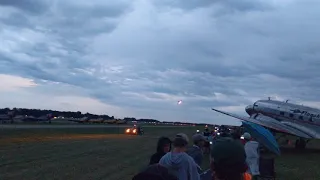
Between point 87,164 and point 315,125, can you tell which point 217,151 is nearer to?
point 87,164

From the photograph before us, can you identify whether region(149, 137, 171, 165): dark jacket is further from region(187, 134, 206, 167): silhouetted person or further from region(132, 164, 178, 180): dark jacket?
region(132, 164, 178, 180): dark jacket

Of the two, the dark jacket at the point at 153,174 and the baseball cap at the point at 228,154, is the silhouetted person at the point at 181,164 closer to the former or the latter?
the dark jacket at the point at 153,174

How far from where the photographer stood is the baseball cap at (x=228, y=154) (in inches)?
118

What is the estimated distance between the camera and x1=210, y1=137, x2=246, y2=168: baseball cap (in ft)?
9.87

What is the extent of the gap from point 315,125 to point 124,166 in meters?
20.3

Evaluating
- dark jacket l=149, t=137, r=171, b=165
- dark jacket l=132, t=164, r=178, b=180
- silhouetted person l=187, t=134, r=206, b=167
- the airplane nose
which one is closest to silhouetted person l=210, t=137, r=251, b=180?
dark jacket l=132, t=164, r=178, b=180

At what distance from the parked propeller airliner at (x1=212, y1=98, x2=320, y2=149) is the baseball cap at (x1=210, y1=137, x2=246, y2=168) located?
103ft

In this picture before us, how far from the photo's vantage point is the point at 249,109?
1631 inches

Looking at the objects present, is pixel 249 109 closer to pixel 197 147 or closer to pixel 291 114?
pixel 291 114

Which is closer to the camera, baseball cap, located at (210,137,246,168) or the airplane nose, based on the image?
baseball cap, located at (210,137,246,168)

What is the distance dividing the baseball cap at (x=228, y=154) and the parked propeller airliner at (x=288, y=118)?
3131cm

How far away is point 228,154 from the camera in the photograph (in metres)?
3.01

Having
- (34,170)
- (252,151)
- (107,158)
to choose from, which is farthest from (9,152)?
(252,151)

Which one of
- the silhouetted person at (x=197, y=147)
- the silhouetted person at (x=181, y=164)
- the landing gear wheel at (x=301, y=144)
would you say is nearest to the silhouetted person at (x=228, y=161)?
the silhouetted person at (x=181, y=164)
